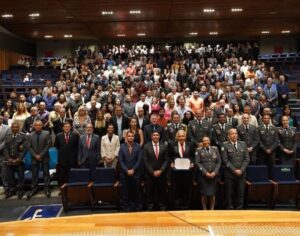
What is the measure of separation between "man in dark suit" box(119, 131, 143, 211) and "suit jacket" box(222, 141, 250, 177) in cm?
122

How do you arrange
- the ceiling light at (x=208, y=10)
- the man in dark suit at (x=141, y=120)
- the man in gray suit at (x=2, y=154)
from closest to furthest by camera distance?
the man in gray suit at (x=2, y=154) → the man in dark suit at (x=141, y=120) → the ceiling light at (x=208, y=10)

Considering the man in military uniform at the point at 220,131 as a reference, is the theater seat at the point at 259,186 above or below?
below

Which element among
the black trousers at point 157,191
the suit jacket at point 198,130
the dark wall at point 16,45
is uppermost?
the dark wall at point 16,45

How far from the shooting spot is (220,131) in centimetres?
657

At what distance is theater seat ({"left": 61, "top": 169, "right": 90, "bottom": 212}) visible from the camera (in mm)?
5965

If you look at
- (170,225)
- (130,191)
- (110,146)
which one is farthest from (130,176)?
(170,225)

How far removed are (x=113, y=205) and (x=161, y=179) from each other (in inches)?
35.2

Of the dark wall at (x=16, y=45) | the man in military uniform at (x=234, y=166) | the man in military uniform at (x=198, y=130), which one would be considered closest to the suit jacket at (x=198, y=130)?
the man in military uniform at (x=198, y=130)

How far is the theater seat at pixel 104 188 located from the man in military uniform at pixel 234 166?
1600 mm

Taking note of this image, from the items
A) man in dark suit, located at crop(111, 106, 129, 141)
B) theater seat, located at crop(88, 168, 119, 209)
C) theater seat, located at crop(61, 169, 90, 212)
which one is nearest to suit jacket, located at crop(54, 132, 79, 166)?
theater seat, located at crop(61, 169, 90, 212)

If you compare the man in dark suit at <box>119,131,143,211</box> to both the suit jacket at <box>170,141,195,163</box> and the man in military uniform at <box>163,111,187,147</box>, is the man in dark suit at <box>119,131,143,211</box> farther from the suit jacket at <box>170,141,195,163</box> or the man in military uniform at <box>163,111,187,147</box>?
the man in military uniform at <box>163,111,187,147</box>

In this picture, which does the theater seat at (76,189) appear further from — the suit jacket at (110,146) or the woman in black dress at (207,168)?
the woman in black dress at (207,168)

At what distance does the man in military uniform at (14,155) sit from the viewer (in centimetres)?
665

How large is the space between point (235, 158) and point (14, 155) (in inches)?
139
